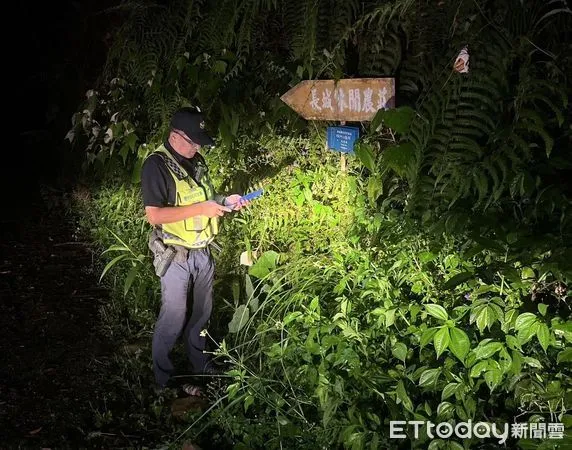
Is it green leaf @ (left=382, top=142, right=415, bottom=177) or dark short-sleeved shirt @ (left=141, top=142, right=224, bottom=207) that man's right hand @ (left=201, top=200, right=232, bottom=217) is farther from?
green leaf @ (left=382, top=142, right=415, bottom=177)

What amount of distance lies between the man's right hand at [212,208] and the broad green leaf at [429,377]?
151cm

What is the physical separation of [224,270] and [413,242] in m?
1.88

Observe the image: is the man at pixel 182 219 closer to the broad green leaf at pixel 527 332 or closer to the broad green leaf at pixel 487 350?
the broad green leaf at pixel 487 350

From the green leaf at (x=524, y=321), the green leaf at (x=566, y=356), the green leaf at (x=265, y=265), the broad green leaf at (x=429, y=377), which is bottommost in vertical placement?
the broad green leaf at (x=429, y=377)

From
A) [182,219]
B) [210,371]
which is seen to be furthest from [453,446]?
[182,219]

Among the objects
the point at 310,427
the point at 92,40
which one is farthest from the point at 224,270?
the point at 92,40

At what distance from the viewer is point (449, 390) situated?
2.65 metres

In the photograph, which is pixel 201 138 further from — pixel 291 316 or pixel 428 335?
pixel 428 335

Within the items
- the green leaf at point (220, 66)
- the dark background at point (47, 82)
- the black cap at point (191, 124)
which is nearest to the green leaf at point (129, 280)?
the black cap at point (191, 124)

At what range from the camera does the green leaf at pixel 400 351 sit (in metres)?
2.81

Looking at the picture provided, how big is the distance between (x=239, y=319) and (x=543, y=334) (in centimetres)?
190

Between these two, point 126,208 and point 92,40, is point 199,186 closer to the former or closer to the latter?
point 126,208

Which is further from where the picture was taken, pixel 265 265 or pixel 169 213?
pixel 265 265

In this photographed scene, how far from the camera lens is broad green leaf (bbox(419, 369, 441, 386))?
2.68 metres
